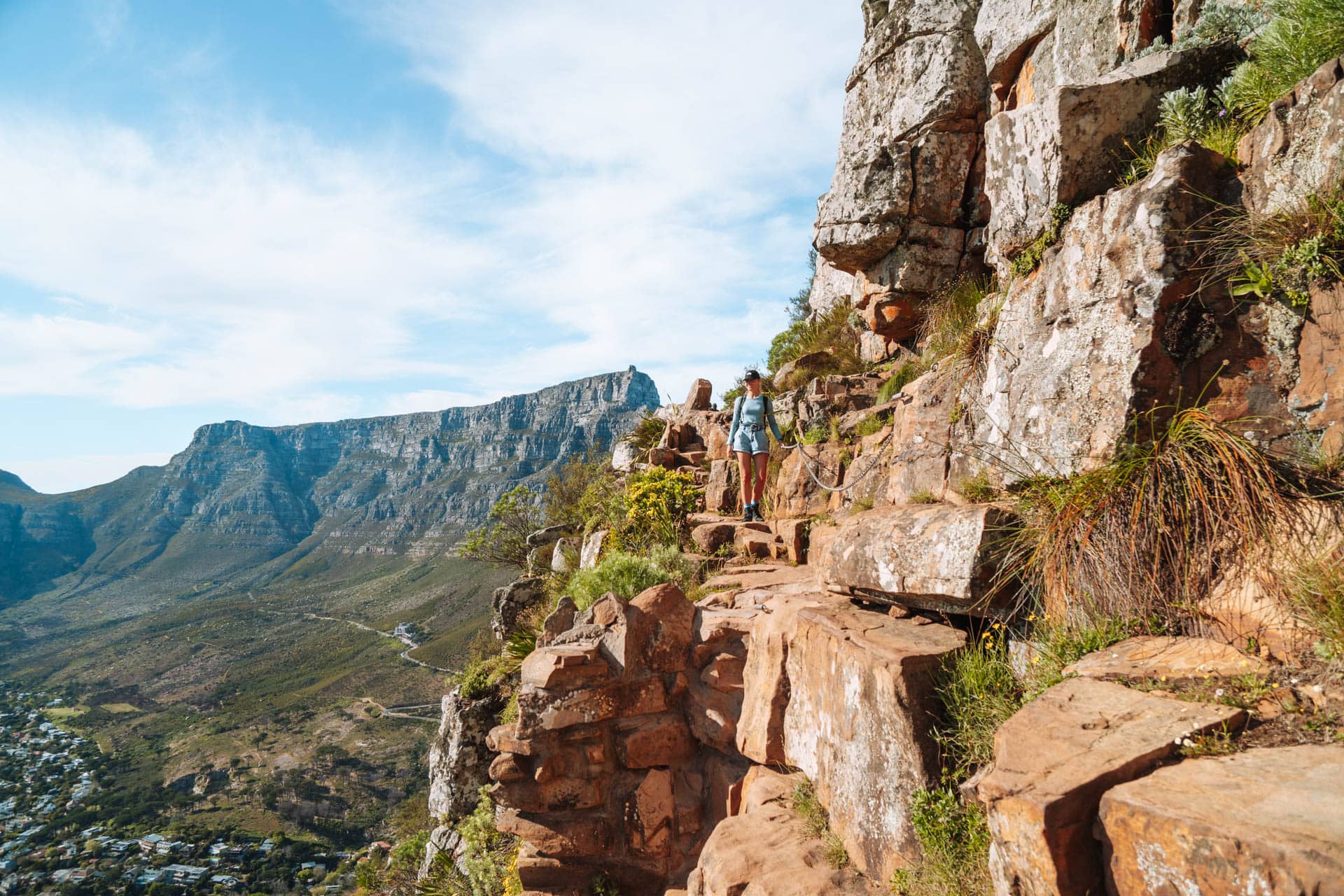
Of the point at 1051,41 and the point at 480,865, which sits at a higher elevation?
the point at 1051,41

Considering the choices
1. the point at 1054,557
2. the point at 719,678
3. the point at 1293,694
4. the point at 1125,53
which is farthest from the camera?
the point at 1125,53

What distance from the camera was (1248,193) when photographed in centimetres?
367

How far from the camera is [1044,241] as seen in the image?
16.7ft

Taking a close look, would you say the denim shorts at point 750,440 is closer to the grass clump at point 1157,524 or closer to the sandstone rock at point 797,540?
the sandstone rock at point 797,540

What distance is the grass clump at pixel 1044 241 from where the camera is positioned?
502 centimetres

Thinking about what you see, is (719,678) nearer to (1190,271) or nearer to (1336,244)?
(1190,271)

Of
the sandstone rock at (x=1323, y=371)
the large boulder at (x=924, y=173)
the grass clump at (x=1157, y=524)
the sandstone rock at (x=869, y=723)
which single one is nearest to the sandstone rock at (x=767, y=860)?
the sandstone rock at (x=869, y=723)

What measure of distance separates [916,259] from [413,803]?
30.8 meters

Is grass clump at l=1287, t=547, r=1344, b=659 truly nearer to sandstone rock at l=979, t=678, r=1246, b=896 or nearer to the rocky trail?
the rocky trail

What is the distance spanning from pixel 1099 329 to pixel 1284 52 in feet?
7.56

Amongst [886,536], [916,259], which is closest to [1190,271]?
[886,536]

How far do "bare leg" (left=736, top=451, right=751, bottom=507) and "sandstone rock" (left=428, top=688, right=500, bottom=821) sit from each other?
5.55 metres

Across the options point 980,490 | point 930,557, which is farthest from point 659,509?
point 930,557

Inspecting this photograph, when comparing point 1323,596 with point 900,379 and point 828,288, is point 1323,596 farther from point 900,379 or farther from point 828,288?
point 828,288
